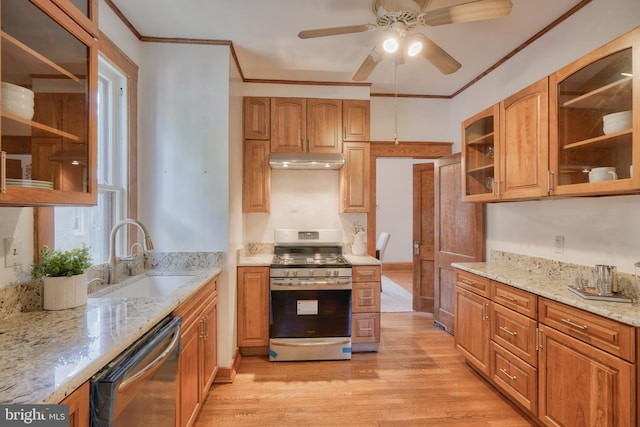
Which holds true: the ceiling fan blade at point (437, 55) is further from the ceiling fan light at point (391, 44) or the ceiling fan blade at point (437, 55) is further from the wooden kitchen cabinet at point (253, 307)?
the wooden kitchen cabinet at point (253, 307)

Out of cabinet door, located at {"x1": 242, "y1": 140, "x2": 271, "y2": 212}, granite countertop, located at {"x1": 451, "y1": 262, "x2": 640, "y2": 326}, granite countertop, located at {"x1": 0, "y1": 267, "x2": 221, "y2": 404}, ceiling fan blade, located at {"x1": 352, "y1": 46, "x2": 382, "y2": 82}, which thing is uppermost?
ceiling fan blade, located at {"x1": 352, "y1": 46, "x2": 382, "y2": 82}

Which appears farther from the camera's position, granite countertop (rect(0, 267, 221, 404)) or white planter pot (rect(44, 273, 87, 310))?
A: white planter pot (rect(44, 273, 87, 310))

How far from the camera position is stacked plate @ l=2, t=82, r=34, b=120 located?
1043 mm

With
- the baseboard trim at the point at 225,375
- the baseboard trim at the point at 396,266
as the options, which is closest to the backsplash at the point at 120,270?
the baseboard trim at the point at 225,375

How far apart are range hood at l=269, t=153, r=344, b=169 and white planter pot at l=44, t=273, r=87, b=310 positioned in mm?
1979

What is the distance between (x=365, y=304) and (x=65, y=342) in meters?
2.36

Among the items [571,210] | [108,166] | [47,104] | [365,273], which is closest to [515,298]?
[571,210]

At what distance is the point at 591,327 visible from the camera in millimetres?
1528

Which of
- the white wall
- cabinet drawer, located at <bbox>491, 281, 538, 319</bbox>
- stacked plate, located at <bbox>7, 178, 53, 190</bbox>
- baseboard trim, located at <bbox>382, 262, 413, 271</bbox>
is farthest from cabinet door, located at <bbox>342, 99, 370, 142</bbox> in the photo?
baseboard trim, located at <bbox>382, 262, 413, 271</bbox>

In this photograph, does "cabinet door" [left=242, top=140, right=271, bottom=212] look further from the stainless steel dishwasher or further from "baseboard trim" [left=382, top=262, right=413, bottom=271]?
"baseboard trim" [left=382, top=262, right=413, bottom=271]

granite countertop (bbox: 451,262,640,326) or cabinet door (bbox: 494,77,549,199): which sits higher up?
cabinet door (bbox: 494,77,549,199)

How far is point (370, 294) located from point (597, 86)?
7.43 feet

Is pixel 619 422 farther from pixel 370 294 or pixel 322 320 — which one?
pixel 322 320

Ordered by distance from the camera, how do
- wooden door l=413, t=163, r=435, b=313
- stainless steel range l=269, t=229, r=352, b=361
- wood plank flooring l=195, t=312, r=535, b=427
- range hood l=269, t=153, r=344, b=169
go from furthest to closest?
wooden door l=413, t=163, r=435, b=313 < range hood l=269, t=153, r=344, b=169 < stainless steel range l=269, t=229, r=352, b=361 < wood plank flooring l=195, t=312, r=535, b=427
